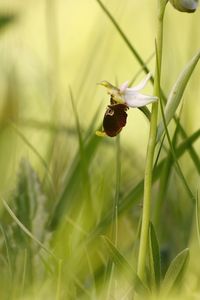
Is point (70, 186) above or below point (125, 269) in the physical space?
above

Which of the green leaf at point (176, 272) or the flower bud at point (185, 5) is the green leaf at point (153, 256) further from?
the flower bud at point (185, 5)

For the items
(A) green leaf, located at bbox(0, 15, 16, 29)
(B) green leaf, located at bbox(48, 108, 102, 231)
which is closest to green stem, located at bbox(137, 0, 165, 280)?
(B) green leaf, located at bbox(48, 108, 102, 231)

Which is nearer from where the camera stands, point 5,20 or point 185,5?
point 185,5

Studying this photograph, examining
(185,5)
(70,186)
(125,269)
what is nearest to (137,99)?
(185,5)

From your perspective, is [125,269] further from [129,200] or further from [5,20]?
[5,20]

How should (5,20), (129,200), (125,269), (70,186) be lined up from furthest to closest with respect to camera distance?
(5,20) < (70,186) < (129,200) < (125,269)

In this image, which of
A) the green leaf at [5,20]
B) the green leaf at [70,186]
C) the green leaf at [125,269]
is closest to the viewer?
the green leaf at [125,269]

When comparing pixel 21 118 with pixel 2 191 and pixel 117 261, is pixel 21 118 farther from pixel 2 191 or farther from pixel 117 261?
pixel 117 261

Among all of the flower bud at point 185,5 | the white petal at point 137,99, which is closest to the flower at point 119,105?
the white petal at point 137,99
